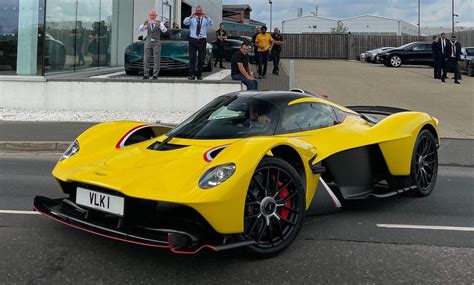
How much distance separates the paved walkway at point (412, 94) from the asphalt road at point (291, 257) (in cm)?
685

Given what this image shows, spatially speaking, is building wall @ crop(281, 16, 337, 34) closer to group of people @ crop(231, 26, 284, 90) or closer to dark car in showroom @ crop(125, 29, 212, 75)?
group of people @ crop(231, 26, 284, 90)

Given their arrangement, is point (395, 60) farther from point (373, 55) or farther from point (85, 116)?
point (85, 116)

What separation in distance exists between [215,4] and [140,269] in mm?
38308

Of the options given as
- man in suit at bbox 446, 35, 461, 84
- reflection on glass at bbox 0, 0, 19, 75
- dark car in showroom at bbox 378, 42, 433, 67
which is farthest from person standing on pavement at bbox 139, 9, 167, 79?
dark car in showroom at bbox 378, 42, 433, 67

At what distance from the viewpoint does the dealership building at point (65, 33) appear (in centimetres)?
1335

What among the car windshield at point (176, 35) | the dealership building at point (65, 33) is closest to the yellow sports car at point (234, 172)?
the dealership building at point (65, 33)

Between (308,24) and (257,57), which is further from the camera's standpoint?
(308,24)

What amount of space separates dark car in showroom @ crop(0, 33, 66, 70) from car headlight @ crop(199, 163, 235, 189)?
36.7 feet

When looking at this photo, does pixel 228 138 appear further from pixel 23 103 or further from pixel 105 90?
pixel 23 103

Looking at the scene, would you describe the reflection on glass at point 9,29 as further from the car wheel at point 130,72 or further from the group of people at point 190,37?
the group of people at point 190,37

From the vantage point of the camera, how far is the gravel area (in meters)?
12.0

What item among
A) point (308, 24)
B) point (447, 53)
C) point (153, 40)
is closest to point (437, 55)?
point (447, 53)

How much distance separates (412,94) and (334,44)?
92.5 feet

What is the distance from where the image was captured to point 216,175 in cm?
360
